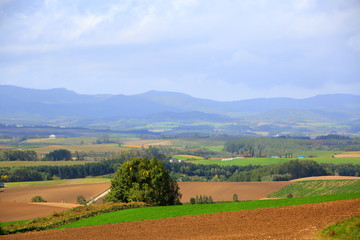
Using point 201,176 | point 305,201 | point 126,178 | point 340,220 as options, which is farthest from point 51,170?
point 340,220

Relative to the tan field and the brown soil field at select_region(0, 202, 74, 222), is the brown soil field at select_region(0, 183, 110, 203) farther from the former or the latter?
the brown soil field at select_region(0, 202, 74, 222)

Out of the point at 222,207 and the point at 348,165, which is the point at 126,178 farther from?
the point at 348,165

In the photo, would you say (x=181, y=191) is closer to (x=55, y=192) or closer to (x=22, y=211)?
(x=55, y=192)

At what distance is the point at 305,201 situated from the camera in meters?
46.8

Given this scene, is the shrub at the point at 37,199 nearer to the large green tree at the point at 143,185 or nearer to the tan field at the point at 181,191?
the tan field at the point at 181,191

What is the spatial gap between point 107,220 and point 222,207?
10.0 meters

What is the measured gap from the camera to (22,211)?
6297 centimetres

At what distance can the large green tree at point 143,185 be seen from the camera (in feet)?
202

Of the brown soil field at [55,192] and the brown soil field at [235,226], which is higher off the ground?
the brown soil field at [235,226]

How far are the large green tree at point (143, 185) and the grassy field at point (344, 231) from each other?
102 feet

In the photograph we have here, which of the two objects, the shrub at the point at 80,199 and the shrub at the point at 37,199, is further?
the shrub at the point at 80,199

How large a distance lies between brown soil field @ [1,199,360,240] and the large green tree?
16.8 m

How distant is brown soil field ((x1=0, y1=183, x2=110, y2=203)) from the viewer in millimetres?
83750

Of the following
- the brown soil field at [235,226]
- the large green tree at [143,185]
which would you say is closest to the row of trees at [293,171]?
the large green tree at [143,185]
